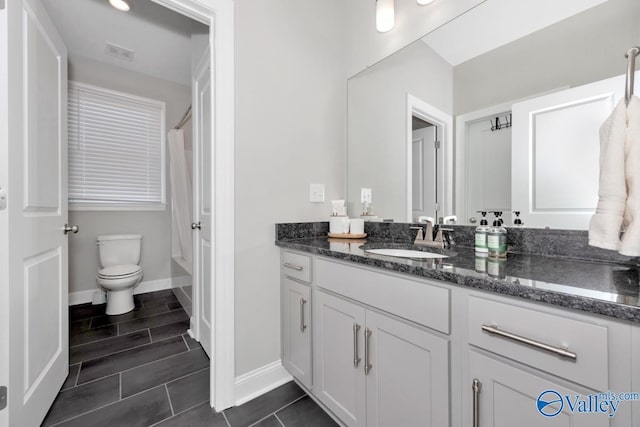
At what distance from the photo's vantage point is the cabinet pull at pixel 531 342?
55 cm

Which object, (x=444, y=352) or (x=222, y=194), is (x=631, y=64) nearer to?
(x=444, y=352)

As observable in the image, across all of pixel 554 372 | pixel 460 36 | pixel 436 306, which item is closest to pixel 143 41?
pixel 460 36

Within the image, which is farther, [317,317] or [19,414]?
[317,317]

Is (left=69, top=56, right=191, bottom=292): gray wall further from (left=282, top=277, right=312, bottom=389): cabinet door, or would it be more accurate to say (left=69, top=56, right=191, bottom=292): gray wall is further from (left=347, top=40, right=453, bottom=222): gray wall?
(left=347, top=40, right=453, bottom=222): gray wall

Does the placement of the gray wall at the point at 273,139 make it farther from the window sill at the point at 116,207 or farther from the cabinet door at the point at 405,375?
the window sill at the point at 116,207

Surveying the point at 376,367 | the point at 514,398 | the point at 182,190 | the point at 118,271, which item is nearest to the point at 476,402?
the point at 514,398

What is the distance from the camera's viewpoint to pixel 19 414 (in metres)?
1.02

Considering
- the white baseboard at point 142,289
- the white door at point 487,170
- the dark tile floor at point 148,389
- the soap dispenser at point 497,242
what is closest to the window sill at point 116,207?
the white baseboard at point 142,289

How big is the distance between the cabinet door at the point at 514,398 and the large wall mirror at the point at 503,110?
663 mm

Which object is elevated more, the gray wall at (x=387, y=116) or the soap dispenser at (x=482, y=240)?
the gray wall at (x=387, y=116)

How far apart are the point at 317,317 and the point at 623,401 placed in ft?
3.18

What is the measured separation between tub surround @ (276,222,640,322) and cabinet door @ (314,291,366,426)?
0.24 m

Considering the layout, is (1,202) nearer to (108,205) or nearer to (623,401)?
(623,401)

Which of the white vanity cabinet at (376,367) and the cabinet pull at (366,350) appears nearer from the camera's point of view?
the white vanity cabinet at (376,367)
